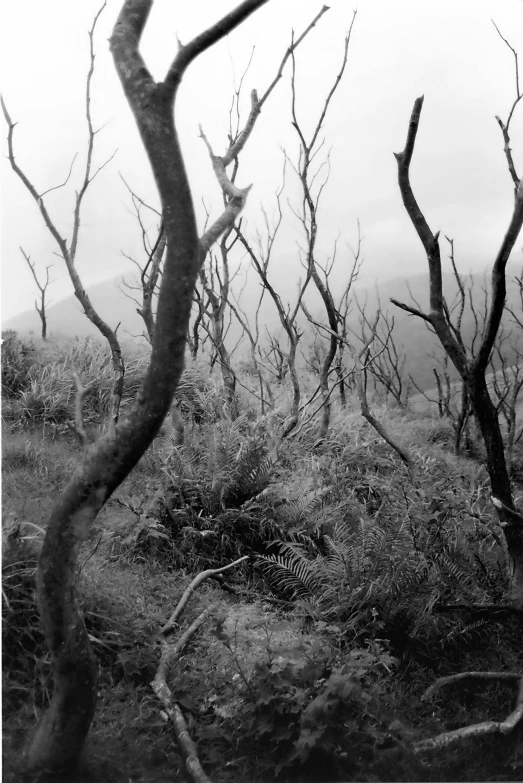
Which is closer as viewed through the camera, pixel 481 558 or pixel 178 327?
pixel 178 327

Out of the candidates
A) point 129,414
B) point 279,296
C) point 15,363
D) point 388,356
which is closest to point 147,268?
point 15,363

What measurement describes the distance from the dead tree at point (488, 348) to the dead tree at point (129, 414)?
108 cm

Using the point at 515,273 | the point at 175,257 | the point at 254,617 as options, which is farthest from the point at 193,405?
the point at 515,273

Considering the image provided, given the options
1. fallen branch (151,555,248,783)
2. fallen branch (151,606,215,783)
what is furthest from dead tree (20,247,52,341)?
fallen branch (151,606,215,783)

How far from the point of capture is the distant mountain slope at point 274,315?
290cm

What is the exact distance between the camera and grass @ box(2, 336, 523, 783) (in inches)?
64.8

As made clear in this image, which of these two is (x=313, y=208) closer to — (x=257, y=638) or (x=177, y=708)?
(x=257, y=638)

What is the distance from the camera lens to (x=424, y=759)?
174 centimetres

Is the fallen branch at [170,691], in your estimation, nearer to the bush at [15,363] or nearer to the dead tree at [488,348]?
the dead tree at [488,348]

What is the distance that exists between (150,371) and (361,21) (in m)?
2.12

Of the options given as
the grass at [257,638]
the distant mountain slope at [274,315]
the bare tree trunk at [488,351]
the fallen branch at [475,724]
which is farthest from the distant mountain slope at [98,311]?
the fallen branch at [475,724]

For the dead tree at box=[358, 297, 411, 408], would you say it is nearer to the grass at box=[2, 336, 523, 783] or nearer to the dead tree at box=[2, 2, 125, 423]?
the grass at box=[2, 336, 523, 783]

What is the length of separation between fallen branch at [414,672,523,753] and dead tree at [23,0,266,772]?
1.05 meters

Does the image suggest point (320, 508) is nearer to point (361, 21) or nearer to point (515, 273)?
point (361, 21)
